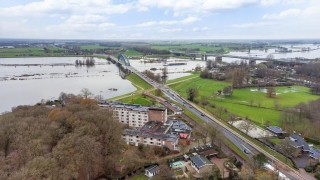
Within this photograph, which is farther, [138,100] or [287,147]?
[138,100]

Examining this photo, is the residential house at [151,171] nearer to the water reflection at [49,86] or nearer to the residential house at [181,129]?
the residential house at [181,129]

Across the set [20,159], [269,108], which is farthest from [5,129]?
[269,108]

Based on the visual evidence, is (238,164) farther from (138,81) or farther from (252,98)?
(138,81)

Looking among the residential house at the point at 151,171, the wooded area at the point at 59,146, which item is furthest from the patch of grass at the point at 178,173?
the wooded area at the point at 59,146

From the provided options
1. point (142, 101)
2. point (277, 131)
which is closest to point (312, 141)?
point (277, 131)

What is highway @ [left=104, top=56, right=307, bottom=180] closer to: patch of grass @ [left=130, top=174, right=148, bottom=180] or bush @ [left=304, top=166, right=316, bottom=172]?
bush @ [left=304, top=166, right=316, bottom=172]

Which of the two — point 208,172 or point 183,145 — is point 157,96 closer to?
point 183,145
